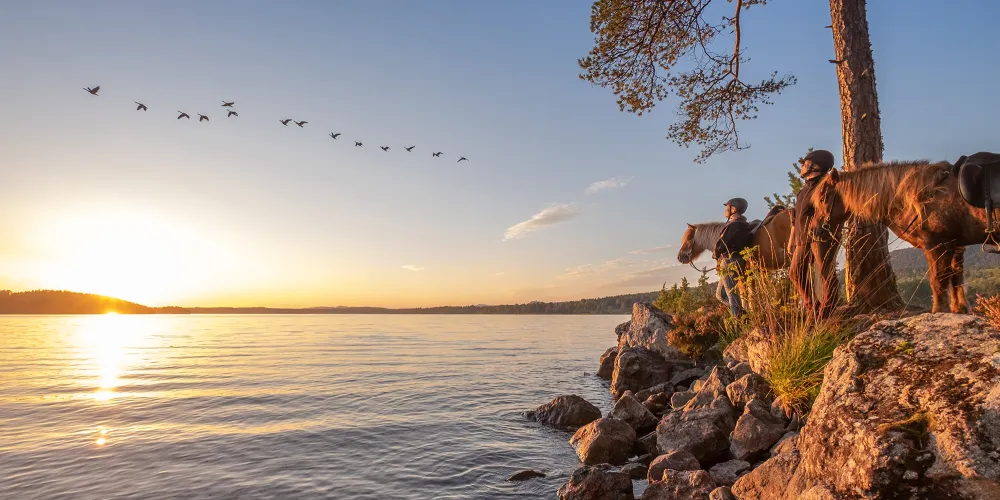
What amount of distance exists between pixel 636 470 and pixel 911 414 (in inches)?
137

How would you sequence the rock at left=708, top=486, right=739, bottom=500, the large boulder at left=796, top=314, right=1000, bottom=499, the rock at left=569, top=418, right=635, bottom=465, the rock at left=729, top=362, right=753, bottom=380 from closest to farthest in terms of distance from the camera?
1. the large boulder at left=796, top=314, right=1000, bottom=499
2. the rock at left=708, top=486, right=739, bottom=500
3. the rock at left=569, top=418, right=635, bottom=465
4. the rock at left=729, top=362, right=753, bottom=380

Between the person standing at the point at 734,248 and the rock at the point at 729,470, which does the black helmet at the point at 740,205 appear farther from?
the rock at the point at 729,470

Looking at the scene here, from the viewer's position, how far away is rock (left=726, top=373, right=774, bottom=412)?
21.6 ft

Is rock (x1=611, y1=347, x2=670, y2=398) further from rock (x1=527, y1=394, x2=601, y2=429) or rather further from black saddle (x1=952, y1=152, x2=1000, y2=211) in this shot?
black saddle (x1=952, y1=152, x2=1000, y2=211)

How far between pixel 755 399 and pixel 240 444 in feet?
25.8

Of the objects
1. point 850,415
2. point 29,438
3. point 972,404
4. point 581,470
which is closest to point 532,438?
point 581,470

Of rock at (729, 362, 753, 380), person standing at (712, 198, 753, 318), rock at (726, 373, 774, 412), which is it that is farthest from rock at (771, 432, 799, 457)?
person standing at (712, 198, 753, 318)

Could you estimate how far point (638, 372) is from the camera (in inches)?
471

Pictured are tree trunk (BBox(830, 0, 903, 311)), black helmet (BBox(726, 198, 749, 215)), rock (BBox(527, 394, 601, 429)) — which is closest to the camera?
rock (BBox(527, 394, 601, 429))

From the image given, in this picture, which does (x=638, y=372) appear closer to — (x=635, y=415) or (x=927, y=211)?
(x=635, y=415)

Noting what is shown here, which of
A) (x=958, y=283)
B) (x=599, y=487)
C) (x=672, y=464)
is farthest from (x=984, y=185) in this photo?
(x=599, y=487)

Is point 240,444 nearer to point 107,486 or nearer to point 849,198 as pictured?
point 107,486

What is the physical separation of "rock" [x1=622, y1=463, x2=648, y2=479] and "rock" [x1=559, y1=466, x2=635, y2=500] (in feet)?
2.31

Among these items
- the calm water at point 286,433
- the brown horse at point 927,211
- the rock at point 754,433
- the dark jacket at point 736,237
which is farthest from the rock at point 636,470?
the dark jacket at point 736,237
